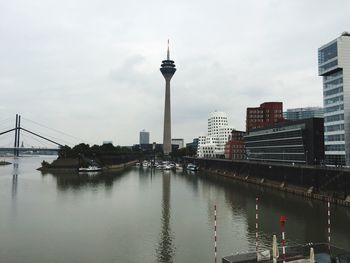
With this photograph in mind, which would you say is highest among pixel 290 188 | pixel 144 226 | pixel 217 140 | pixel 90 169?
pixel 217 140

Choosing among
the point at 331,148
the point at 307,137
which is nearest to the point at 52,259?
the point at 331,148

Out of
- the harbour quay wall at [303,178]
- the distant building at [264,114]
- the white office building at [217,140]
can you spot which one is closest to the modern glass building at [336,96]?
the harbour quay wall at [303,178]

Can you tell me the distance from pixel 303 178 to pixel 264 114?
311 feet

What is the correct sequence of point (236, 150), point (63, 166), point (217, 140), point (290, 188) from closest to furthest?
point (290, 188)
point (63, 166)
point (236, 150)
point (217, 140)

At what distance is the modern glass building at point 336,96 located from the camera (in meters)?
66.9

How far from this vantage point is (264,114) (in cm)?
15112

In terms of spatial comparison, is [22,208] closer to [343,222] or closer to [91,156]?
[343,222]

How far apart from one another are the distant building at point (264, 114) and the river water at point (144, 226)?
316ft

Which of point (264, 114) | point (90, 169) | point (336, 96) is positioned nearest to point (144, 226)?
point (336, 96)

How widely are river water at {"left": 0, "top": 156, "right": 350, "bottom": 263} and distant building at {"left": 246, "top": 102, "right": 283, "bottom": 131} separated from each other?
316ft

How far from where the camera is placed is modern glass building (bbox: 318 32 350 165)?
66875mm

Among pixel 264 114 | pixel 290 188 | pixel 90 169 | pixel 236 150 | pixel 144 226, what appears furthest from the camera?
pixel 264 114

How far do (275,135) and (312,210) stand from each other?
5323 cm

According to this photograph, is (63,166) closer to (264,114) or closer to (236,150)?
(236,150)
